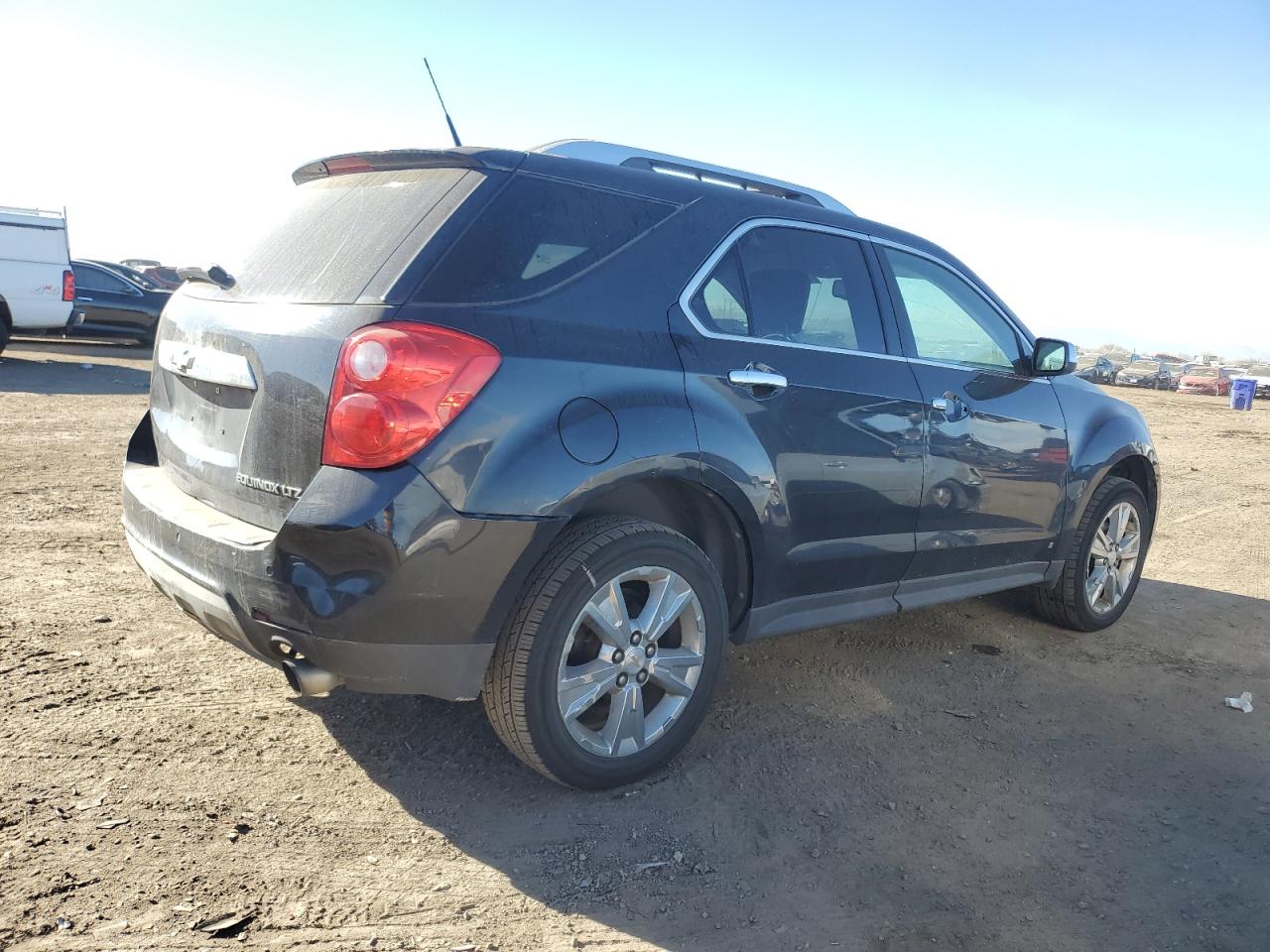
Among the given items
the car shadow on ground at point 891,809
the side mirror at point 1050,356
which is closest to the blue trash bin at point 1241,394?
the car shadow on ground at point 891,809

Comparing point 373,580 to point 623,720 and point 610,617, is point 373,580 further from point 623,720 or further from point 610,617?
point 623,720

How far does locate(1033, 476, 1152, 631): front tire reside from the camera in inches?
202

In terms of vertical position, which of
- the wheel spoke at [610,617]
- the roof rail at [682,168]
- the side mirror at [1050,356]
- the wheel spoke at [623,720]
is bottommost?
the wheel spoke at [623,720]

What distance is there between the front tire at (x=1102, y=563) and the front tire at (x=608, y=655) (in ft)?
8.25

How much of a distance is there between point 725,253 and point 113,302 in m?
17.4

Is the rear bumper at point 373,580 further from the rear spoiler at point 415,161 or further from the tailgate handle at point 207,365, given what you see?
the rear spoiler at point 415,161

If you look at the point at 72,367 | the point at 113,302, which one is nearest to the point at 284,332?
the point at 72,367

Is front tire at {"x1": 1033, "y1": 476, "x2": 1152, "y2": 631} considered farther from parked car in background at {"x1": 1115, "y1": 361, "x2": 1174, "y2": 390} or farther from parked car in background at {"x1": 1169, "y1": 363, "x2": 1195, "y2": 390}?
parked car in background at {"x1": 1169, "y1": 363, "x2": 1195, "y2": 390}

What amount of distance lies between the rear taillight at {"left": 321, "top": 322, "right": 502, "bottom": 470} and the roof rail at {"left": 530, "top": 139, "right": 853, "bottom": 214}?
88 centimetres

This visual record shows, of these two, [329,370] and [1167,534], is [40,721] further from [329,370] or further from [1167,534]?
[1167,534]

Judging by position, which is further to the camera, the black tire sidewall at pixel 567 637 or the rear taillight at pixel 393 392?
the black tire sidewall at pixel 567 637

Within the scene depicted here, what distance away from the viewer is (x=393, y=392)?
2727mm

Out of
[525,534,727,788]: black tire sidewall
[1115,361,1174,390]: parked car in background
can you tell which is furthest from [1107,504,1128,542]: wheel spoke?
[1115,361,1174,390]: parked car in background

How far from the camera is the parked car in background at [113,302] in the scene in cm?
1798
